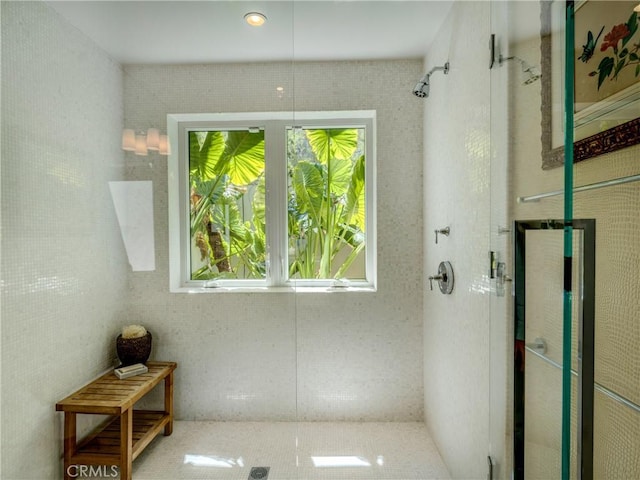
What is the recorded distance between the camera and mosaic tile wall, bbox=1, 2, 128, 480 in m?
1.28

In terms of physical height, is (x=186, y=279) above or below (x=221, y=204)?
below

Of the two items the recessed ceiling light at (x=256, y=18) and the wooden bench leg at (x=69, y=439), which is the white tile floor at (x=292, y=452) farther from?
the recessed ceiling light at (x=256, y=18)

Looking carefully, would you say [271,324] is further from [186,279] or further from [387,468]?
[387,468]

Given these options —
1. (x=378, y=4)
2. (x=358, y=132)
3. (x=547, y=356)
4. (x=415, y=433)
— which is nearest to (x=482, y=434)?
→ (x=415, y=433)

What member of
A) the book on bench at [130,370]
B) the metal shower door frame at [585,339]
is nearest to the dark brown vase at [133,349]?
the book on bench at [130,370]

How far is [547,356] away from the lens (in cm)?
75

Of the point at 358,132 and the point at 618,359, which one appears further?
the point at 358,132

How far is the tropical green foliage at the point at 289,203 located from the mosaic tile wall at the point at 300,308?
114 mm

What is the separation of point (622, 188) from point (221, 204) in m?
1.33

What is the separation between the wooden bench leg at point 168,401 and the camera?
4.72 feet

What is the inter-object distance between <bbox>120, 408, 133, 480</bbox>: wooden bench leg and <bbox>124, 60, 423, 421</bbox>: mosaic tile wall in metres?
0.21

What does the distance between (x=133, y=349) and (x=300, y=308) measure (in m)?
0.75

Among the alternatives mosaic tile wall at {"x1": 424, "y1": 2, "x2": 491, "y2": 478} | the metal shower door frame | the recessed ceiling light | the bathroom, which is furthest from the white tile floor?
the recessed ceiling light

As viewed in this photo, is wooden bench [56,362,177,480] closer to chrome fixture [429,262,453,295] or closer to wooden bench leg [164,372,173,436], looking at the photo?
wooden bench leg [164,372,173,436]
